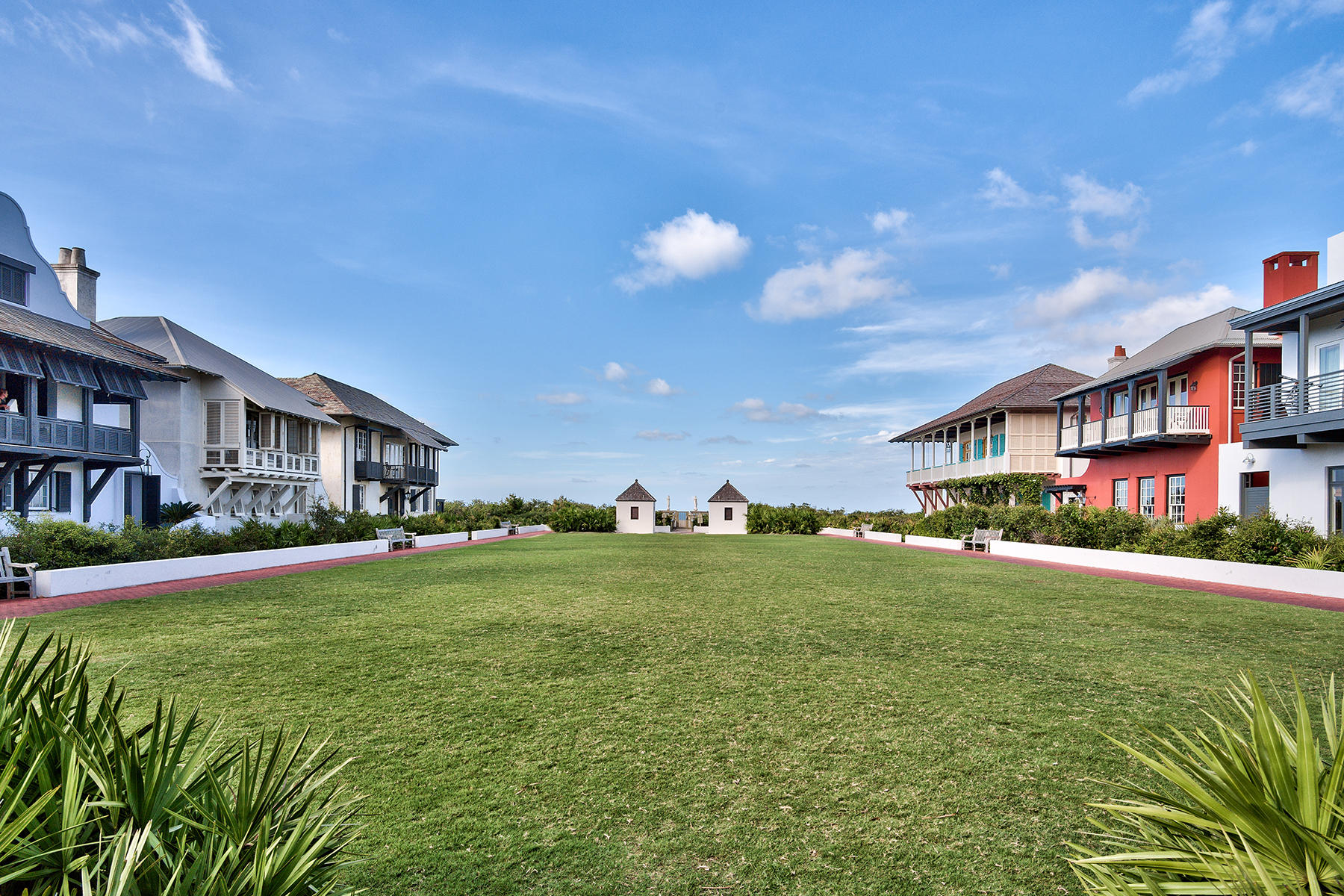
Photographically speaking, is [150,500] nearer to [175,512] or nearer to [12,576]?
[175,512]

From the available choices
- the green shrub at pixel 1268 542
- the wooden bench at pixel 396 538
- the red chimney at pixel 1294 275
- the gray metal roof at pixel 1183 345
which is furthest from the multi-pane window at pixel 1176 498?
the wooden bench at pixel 396 538

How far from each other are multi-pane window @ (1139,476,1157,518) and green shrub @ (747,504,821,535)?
2206cm

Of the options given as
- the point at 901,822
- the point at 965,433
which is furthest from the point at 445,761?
the point at 965,433

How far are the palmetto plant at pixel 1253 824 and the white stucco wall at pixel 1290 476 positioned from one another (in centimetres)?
1952

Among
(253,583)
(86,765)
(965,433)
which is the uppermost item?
(965,433)

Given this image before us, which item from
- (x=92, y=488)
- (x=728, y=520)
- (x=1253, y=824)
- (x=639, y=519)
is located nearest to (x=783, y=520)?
(x=728, y=520)

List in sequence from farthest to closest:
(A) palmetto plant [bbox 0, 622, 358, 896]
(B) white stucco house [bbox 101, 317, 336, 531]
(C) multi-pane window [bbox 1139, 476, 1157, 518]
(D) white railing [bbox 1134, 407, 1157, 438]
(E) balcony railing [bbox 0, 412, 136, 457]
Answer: (B) white stucco house [bbox 101, 317, 336, 531], (C) multi-pane window [bbox 1139, 476, 1157, 518], (D) white railing [bbox 1134, 407, 1157, 438], (E) balcony railing [bbox 0, 412, 136, 457], (A) palmetto plant [bbox 0, 622, 358, 896]

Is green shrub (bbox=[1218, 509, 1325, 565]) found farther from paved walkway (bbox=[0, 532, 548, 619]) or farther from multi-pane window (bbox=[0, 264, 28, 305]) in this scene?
multi-pane window (bbox=[0, 264, 28, 305])

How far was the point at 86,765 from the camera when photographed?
6.53 feet

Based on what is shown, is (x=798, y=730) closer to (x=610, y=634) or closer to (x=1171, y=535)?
(x=610, y=634)

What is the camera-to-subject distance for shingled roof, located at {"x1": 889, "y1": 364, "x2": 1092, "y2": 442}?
30094 millimetres

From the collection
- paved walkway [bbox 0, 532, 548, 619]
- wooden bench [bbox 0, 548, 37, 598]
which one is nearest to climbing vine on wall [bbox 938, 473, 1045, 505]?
paved walkway [bbox 0, 532, 548, 619]

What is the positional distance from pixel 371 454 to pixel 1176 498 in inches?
1411

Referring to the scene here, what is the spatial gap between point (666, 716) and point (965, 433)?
35.4 meters
